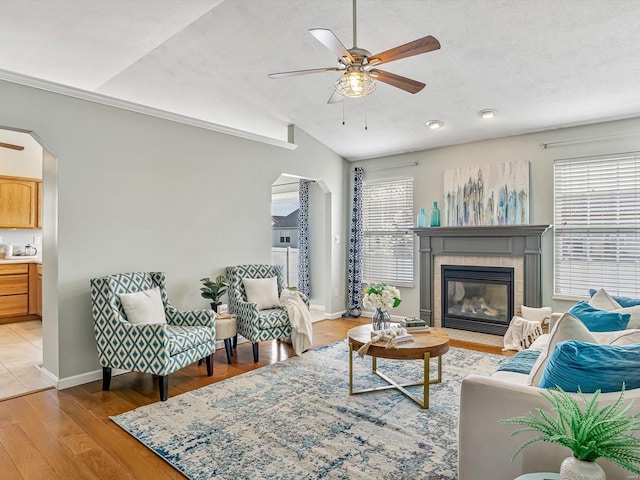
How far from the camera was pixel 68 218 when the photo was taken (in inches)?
142

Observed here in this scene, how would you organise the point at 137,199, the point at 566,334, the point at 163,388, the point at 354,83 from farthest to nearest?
the point at 137,199 → the point at 163,388 → the point at 354,83 → the point at 566,334

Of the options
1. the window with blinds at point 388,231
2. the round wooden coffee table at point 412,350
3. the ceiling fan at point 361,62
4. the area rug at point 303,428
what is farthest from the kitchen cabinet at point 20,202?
the round wooden coffee table at point 412,350

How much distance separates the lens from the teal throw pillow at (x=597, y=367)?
5.38 feet

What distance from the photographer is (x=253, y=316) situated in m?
4.29

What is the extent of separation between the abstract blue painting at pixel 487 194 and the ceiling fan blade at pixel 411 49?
339cm

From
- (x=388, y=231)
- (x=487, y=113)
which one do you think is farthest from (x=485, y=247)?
(x=487, y=113)

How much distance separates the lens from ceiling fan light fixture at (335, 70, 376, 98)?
2.71 m

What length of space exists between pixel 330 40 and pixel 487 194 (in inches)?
151

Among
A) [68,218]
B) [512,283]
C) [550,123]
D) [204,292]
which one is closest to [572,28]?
[550,123]

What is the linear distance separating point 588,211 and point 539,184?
0.64 meters

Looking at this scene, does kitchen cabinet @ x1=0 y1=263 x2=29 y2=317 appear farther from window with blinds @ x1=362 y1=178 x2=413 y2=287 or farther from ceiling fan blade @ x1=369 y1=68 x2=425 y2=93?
ceiling fan blade @ x1=369 y1=68 x2=425 y2=93

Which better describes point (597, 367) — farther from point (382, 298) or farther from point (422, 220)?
point (422, 220)

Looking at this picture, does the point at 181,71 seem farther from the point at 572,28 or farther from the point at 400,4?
the point at 572,28

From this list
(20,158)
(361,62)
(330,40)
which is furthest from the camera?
(20,158)
